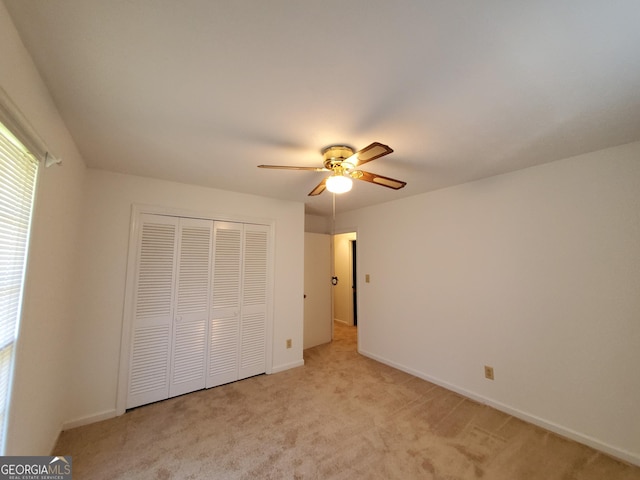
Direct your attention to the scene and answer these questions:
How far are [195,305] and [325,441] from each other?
186 centimetres

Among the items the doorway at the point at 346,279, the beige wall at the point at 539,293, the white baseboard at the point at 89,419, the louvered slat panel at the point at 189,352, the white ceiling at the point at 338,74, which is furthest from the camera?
the doorway at the point at 346,279

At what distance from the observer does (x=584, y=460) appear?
179 centimetres

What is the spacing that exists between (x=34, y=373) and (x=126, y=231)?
133cm

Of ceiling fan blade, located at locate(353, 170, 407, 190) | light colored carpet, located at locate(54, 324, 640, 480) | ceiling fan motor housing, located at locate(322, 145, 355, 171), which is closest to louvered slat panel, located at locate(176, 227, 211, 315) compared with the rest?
light colored carpet, located at locate(54, 324, 640, 480)

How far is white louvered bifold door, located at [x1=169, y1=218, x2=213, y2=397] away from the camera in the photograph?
8.70 ft

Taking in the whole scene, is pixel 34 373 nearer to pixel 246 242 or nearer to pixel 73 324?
pixel 73 324

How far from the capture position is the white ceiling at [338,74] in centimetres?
92

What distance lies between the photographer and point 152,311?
8.32ft

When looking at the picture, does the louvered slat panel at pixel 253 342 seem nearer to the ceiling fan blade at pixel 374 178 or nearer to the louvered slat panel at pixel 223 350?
the louvered slat panel at pixel 223 350

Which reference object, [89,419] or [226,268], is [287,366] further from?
[89,419]

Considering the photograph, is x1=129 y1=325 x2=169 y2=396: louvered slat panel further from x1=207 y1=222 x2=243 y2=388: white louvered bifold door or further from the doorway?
the doorway

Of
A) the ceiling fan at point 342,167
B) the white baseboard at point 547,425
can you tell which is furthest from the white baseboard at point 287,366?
the ceiling fan at point 342,167

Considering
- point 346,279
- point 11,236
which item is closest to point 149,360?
point 11,236

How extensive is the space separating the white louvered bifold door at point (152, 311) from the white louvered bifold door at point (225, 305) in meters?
0.44
